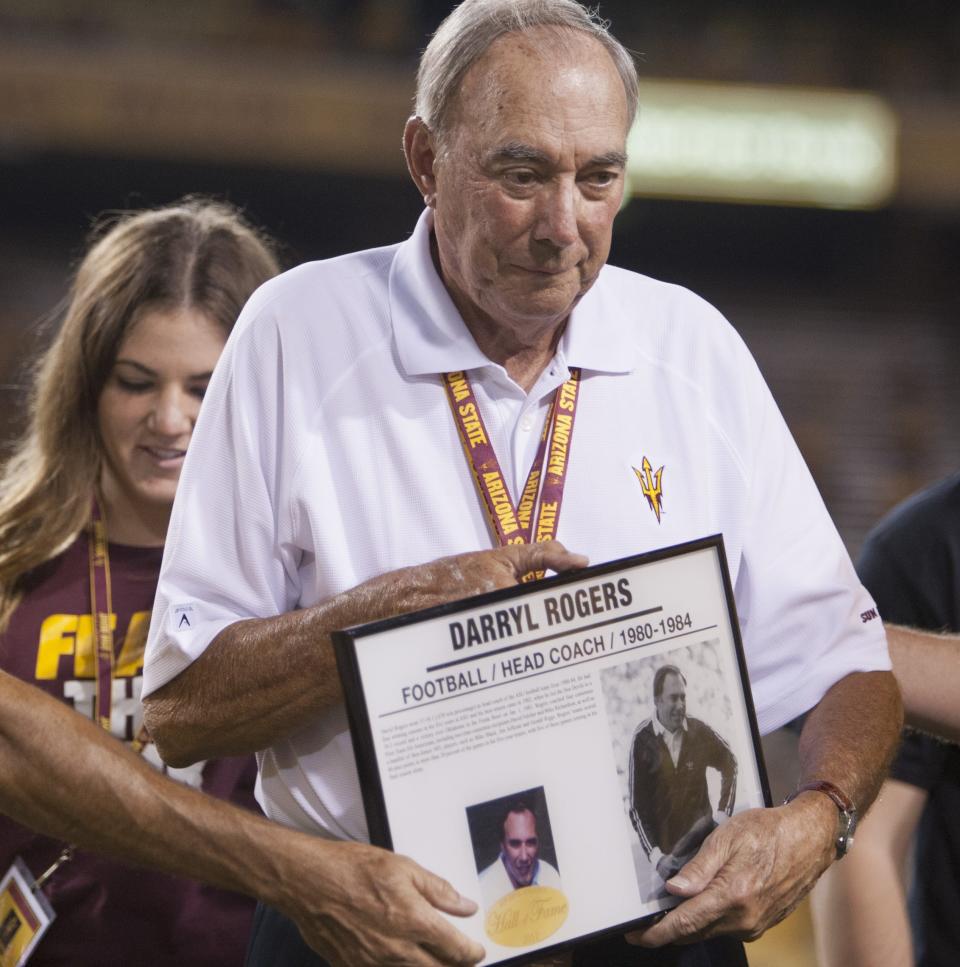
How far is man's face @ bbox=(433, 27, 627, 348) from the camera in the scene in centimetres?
144

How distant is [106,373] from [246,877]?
3.50 ft

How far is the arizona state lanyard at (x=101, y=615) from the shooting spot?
81.7 inches

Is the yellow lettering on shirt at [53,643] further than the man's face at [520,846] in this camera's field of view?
Yes

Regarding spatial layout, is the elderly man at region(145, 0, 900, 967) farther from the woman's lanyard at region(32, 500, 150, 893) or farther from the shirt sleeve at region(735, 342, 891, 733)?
the woman's lanyard at region(32, 500, 150, 893)

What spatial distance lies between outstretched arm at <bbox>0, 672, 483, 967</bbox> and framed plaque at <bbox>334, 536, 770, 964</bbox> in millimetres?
41

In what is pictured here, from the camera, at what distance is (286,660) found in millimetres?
1398

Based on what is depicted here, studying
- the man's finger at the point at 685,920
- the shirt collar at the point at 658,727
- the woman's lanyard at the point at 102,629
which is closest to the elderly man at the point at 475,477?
the man's finger at the point at 685,920

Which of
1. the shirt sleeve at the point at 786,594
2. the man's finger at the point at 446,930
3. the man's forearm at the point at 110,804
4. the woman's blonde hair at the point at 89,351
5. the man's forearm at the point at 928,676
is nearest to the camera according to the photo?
the man's finger at the point at 446,930

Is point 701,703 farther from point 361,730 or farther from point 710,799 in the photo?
point 361,730

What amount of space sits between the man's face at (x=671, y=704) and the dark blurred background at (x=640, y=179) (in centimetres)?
813

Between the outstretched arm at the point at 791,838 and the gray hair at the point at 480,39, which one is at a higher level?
the gray hair at the point at 480,39

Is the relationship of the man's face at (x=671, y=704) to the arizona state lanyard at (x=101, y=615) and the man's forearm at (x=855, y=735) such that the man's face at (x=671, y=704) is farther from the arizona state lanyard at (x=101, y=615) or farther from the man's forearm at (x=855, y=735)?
the arizona state lanyard at (x=101, y=615)

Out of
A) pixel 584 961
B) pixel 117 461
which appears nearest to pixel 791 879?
pixel 584 961

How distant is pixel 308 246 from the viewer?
471 inches
